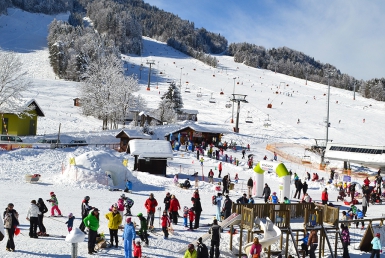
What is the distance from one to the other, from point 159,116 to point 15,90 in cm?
2484

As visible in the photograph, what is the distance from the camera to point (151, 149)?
2988 cm

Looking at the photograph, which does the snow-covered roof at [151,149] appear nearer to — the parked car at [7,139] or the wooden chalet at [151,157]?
the wooden chalet at [151,157]

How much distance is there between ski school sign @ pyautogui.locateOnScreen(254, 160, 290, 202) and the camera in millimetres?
22328

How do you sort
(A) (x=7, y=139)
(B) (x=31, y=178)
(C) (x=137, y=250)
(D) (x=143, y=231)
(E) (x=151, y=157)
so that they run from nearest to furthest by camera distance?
(C) (x=137, y=250) → (D) (x=143, y=231) → (B) (x=31, y=178) → (E) (x=151, y=157) → (A) (x=7, y=139)

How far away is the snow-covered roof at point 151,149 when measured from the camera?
29453mm

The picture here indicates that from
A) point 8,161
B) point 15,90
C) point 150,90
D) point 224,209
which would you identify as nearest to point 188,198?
point 224,209

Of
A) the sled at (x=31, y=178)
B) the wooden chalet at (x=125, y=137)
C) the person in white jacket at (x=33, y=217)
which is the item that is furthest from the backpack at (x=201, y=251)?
the wooden chalet at (x=125, y=137)

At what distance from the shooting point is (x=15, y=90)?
1452 inches

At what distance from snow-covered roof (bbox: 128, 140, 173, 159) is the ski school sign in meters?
7.92

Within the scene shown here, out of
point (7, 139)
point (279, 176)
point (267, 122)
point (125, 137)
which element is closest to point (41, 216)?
point (279, 176)

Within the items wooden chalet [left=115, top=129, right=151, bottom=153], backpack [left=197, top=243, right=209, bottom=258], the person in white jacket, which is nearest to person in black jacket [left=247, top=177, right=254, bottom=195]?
backpack [left=197, top=243, right=209, bottom=258]

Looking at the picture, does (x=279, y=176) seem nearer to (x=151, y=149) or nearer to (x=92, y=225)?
(x=151, y=149)

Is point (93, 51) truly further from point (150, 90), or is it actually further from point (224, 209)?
point (224, 209)

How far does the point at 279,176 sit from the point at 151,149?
1062 cm
